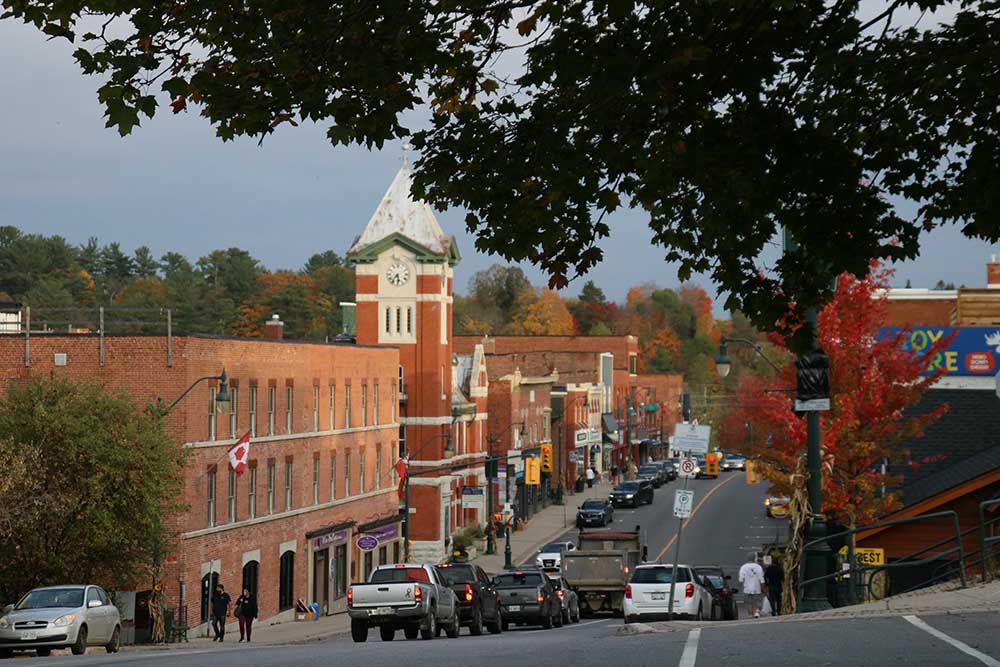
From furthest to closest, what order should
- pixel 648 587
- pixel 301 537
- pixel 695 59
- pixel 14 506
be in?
pixel 301 537, pixel 14 506, pixel 648 587, pixel 695 59

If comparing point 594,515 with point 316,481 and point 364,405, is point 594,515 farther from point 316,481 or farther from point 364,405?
point 316,481

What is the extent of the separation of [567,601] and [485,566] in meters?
30.0

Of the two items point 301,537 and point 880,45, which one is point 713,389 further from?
point 880,45

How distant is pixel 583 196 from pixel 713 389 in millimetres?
173436

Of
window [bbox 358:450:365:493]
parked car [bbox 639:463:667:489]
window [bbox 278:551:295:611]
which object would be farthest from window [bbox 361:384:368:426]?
parked car [bbox 639:463:667:489]

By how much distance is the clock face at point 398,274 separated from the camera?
252 feet

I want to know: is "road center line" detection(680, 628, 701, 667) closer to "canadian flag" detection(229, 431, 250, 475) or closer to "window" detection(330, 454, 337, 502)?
"canadian flag" detection(229, 431, 250, 475)

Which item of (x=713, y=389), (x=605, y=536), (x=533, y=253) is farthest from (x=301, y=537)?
(x=713, y=389)

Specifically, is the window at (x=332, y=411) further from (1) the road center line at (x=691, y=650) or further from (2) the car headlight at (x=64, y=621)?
(1) the road center line at (x=691, y=650)

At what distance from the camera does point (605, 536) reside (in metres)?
49.8

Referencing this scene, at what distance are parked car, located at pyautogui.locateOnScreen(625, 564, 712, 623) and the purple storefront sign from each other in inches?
1049

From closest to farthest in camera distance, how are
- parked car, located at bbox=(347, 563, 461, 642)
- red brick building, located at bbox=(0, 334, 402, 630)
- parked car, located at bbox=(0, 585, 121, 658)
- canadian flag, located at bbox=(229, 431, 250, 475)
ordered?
parked car, located at bbox=(0, 585, 121, 658) → parked car, located at bbox=(347, 563, 461, 642) → canadian flag, located at bbox=(229, 431, 250, 475) → red brick building, located at bbox=(0, 334, 402, 630)

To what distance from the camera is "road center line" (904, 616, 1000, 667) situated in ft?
43.1

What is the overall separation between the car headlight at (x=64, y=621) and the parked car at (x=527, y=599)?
11.2m
